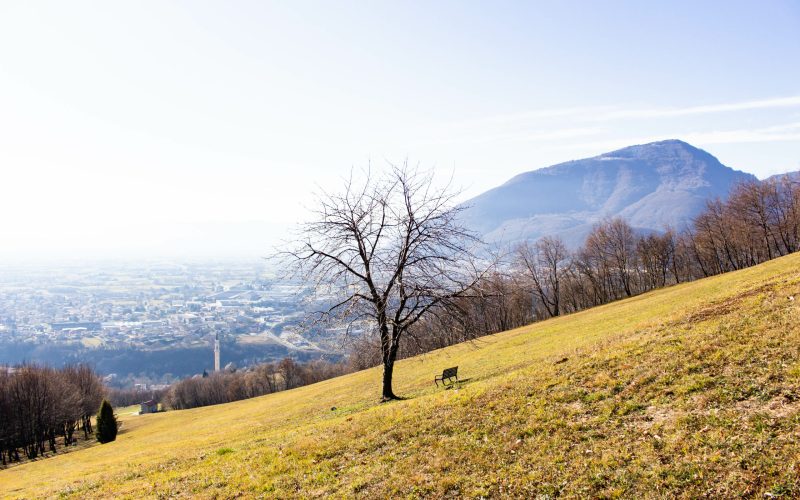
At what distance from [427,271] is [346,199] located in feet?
17.3

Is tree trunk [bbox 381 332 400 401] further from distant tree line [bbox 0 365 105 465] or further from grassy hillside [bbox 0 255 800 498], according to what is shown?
distant tree line [bbox 0 365 105 465]

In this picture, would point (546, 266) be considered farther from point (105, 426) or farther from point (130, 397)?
point (130, 397)

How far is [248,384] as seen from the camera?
10875 centimetres

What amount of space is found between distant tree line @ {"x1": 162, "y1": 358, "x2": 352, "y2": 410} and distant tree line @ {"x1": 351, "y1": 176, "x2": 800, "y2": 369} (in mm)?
37972

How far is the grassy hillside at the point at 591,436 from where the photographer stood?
753 cm

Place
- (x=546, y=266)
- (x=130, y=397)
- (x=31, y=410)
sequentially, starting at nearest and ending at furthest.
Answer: (x=31, y=410) → (x=546, y=266) → (x=130, y=397)

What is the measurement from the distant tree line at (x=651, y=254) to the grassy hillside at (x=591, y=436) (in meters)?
50.2

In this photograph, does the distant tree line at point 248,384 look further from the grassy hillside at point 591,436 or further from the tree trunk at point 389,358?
the grassy hillside at point 591,436

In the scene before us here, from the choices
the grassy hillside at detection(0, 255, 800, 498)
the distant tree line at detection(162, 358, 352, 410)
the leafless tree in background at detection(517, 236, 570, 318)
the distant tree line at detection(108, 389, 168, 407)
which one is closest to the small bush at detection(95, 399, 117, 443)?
the grassy hillside at detection(0, 255, 800, 498)

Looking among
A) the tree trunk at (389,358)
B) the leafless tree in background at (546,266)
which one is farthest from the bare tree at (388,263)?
the leafless tree in background at (546,266)

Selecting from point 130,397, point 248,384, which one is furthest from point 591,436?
point 130,397

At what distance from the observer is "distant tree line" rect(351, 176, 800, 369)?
69312 mm

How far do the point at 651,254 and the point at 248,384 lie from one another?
94581 mm

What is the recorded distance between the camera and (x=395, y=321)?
21.0m
